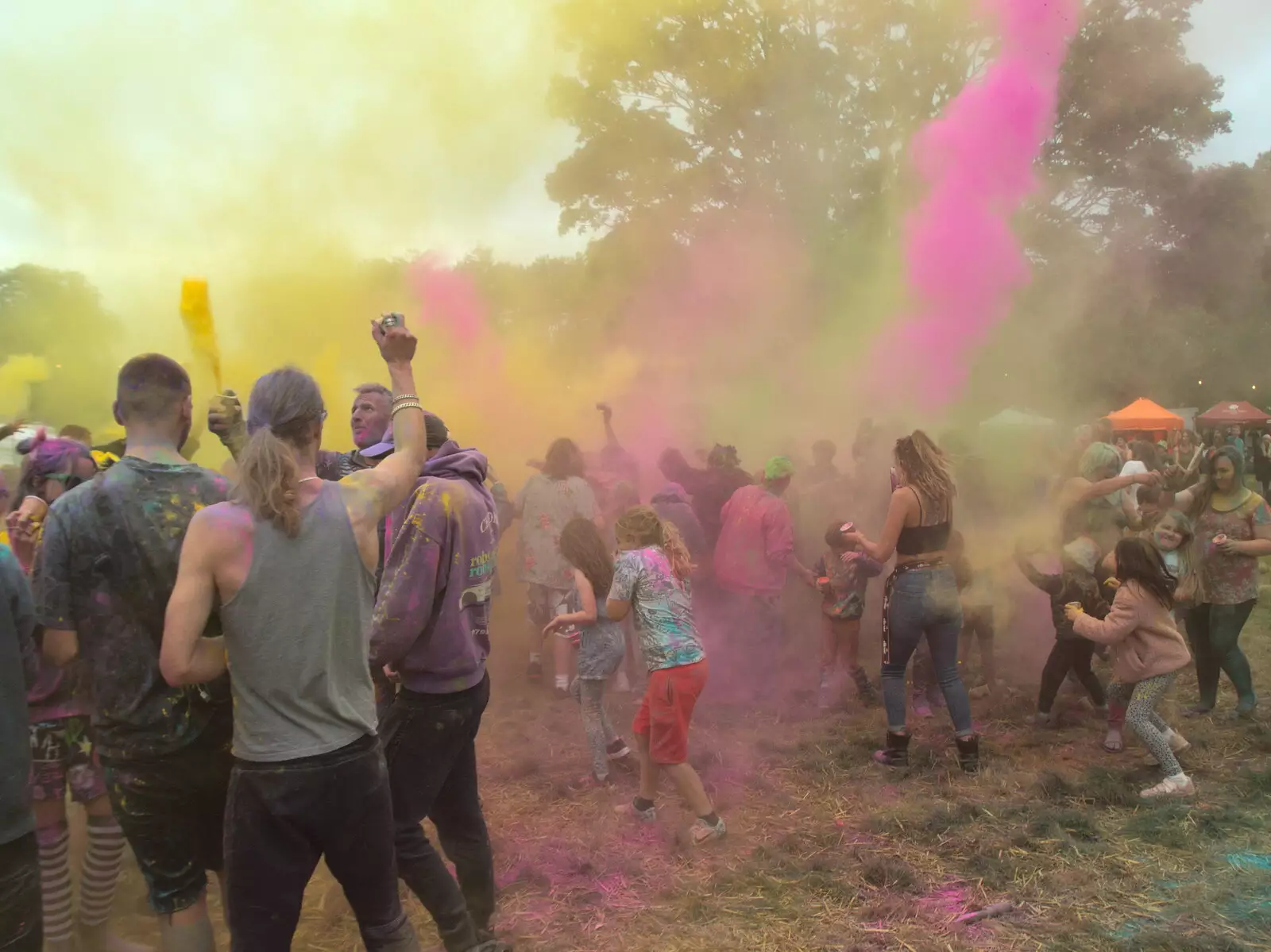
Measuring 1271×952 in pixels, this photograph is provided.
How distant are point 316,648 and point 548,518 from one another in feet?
13.2

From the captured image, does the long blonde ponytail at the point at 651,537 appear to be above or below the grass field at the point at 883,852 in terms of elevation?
above

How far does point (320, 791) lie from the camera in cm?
197

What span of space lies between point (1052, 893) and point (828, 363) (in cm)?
688

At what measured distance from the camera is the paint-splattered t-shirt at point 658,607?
363 centimetres

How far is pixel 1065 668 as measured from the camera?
192 inches

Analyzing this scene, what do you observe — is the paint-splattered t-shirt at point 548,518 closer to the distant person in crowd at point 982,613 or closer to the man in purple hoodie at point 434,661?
the distant person in crowd at point 982,613

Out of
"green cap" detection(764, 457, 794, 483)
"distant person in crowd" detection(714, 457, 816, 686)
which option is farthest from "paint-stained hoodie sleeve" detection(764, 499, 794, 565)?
"green cap" detection(764, 457, 794, 483)

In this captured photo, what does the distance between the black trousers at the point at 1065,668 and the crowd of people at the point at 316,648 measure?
0.02 m

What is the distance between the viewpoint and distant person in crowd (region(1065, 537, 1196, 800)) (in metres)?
Answer: 4.04

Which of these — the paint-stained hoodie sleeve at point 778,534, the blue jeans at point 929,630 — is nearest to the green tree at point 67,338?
the paint-stained hoodie sleeve at point 778,534

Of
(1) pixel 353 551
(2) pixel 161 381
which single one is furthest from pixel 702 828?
(2) pixel 161 381

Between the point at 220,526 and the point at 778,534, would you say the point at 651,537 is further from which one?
the point at 220,526

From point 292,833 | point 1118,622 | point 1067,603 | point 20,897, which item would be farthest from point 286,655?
point 1067,603

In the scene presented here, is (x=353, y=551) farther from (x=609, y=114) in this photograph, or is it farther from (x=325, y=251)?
(x=609, y=114)
